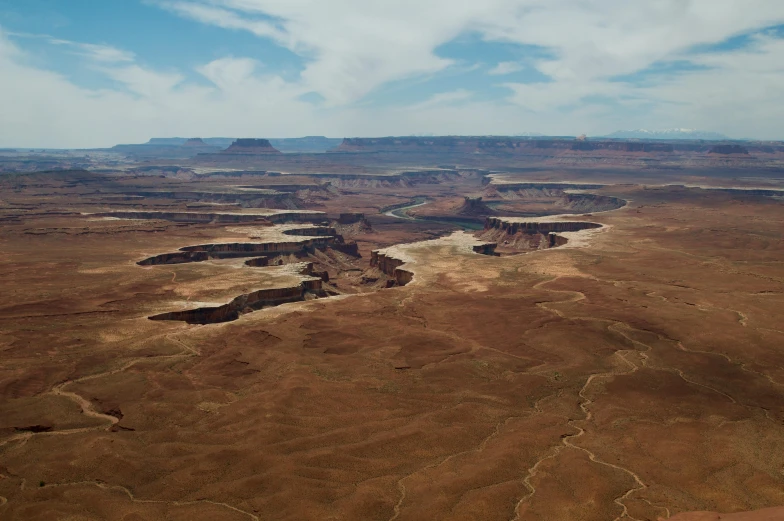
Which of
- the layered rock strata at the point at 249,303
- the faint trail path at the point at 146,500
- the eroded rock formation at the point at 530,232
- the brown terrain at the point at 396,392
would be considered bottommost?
the eroded rock formation at the point at 530,232

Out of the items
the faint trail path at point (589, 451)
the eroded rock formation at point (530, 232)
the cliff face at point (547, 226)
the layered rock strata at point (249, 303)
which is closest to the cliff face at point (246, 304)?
the layered rock strata at point (249, 303)

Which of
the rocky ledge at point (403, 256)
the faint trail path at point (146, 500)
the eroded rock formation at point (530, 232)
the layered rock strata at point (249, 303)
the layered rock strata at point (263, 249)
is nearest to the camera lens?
the faint trail path at point (146, 500)

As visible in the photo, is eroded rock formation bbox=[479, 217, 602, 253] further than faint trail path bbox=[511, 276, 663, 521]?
Yes

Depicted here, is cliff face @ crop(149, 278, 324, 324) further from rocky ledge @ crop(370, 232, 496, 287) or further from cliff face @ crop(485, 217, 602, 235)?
cliff face @ crop(485, 217, 602, 235)

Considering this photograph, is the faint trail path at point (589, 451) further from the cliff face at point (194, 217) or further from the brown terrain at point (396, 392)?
the cliff face at point (194, 217)

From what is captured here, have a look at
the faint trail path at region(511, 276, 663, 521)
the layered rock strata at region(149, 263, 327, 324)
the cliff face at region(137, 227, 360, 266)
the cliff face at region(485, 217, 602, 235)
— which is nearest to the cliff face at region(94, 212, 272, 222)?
the cliff face at region(137, 227, 360, 266)

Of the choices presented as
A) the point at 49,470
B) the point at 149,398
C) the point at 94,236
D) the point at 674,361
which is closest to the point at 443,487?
the point at 49,470

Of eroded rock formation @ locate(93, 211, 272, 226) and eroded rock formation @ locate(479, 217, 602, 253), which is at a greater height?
eroded rock formation @ locate(93, 211, 272, 226)

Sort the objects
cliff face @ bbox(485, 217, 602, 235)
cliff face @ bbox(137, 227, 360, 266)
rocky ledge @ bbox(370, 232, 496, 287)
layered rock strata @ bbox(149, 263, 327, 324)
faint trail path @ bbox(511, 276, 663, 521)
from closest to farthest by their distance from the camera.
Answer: faint trail path @ bbox(511, 276, 663, 521) < layered rock strata @ bbox(149, 263, 327, 324) < rocky ledge @ bbox(370, 232, 496, 287) < cliff face @ bbox(137, 227, 360, 266) < cliff face @ bbox(485, 217, 602, 235)

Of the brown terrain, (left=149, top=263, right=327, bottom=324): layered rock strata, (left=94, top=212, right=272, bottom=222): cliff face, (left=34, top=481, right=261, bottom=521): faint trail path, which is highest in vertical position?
(left=34, top=481, right=261, bottom=521): faint trail path

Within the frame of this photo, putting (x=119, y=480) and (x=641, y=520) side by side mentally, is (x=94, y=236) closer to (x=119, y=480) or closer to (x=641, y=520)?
(x=119, y=480)

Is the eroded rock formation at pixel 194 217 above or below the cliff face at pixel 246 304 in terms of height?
below

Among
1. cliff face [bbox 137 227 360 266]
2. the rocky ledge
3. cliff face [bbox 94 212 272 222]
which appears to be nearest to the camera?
the rocky ledge
